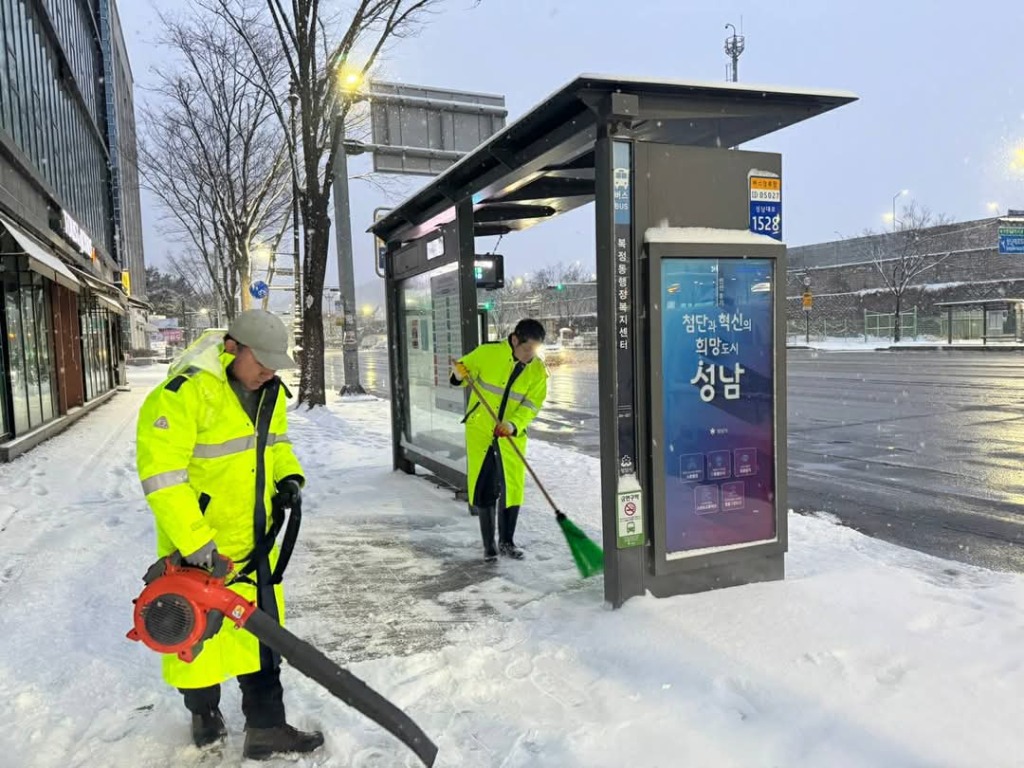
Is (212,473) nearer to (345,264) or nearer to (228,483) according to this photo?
(228,483)

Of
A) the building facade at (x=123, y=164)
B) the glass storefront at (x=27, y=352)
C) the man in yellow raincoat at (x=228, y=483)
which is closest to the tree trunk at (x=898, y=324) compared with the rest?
the building facade at (x=123, y=164)

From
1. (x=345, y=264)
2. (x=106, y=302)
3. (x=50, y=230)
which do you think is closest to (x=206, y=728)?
(x=50, y=230)

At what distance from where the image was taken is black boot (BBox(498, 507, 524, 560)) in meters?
5.42

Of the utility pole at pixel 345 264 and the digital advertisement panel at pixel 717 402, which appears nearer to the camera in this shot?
the digital advertisement panel at pixel 717 402

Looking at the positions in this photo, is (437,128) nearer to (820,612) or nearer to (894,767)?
(820,612)

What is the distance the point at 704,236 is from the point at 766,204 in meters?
0.51

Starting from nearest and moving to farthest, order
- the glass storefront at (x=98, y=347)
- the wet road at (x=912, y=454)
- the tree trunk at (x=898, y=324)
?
1. the wet road at (x=912, y=454)
2. the glass storefront at (x=98, y=347)
3. the tree trunk at (x=898, y=324)

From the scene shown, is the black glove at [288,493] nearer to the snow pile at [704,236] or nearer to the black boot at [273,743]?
the black boot at [273,743]

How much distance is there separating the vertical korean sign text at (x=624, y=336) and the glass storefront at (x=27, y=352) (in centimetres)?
951

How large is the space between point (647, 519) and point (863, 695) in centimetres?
137

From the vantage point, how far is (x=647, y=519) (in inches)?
164

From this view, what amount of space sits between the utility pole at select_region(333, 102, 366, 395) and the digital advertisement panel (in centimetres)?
1276

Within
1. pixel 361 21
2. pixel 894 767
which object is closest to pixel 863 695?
pixel 894 767

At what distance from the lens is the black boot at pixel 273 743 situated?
2.93 meters
